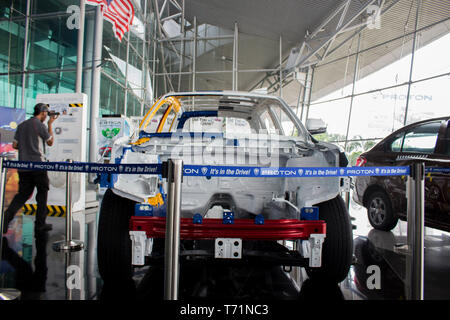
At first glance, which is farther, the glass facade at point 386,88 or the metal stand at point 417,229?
the glass facade at point 386,88

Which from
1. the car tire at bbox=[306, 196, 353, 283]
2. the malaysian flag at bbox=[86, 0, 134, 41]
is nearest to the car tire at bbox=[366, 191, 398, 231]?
the car tire at bbox=[306, 196, 353, 283]

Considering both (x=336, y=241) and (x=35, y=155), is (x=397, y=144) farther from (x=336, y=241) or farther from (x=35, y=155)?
(x=35, y=155)

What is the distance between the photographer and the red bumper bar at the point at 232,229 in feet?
6.27

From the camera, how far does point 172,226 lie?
1.63 meters

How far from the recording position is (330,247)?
2.20 m

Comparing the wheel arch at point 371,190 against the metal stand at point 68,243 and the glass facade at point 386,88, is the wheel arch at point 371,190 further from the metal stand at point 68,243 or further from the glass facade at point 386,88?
the metal stand at point 68,243

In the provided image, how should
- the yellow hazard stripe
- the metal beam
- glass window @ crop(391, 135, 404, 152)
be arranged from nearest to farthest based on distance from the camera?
1. glass window @ crop(391, 135, 404, 152)
2. the yellow hazard stripe
3. the metal beam

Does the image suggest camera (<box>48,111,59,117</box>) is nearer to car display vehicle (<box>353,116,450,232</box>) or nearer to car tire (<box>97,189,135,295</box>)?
car tire (<box>97,189,135,295</box>)

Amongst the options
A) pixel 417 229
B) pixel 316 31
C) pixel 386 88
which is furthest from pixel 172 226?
pixel 316 31

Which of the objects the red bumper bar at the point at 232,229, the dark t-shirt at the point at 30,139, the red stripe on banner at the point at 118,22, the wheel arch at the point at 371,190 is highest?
the red stripe on banner at the point at 118,22

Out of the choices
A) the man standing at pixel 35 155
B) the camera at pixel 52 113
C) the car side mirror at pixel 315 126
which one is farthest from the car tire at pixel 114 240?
the camera at pixel 52 113

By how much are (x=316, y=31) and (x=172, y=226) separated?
38.2 ft

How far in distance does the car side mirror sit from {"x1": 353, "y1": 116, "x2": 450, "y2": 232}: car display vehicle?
1682mm

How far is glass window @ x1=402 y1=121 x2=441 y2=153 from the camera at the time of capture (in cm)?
360
